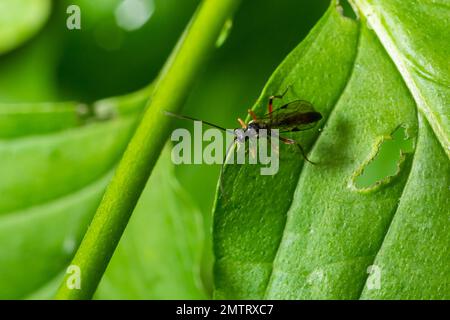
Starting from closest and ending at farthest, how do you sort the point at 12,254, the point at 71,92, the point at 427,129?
the point at 427,129 → the point at 12,254 → the point at 71,92

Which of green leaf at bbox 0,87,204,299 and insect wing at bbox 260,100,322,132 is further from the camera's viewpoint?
green leaf at bbox 0,87,204,299

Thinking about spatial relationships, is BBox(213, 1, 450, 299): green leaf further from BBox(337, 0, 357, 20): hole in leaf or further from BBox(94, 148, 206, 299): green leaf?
BBox(94, 148, 206, 299): green leaf

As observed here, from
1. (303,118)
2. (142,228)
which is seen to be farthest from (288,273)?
(142,228)

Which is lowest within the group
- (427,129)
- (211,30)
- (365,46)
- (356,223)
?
(356,223)

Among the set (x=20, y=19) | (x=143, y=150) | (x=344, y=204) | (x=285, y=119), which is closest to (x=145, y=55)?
(x=20, y=19)

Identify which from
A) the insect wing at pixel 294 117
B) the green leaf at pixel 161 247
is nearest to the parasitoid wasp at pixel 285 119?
the insect wing at pixel 294 117

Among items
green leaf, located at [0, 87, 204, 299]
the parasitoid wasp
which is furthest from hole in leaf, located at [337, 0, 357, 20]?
green leaf, located at [0, 87, 204, 299]

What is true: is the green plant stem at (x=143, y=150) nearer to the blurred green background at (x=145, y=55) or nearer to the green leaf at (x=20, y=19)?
the blurred green background at (x=145, y=55)

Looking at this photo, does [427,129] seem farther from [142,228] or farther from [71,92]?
[71,92]
